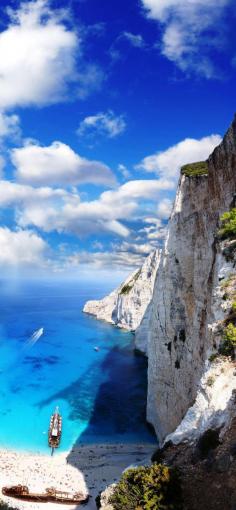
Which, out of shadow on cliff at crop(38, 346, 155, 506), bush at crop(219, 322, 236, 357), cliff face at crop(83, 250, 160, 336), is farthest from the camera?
cliff face at crop(83, 250, 160, 336)

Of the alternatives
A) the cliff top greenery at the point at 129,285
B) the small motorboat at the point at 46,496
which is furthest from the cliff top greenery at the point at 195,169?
the cliff top greenery at the point at 129,285

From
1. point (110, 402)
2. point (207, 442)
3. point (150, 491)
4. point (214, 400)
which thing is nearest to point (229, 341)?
point (214, 400)

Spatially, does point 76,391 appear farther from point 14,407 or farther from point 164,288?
point 164,288

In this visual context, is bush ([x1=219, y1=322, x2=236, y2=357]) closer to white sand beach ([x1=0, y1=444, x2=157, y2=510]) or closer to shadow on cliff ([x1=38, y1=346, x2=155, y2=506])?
white sand beach ([x1=0, y1=444, x2=157, y2=510])

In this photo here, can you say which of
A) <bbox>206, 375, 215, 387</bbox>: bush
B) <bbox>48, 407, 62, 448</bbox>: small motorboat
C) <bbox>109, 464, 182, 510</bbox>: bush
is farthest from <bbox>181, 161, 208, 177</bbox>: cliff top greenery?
<bbox>48, 407, 62, 448</bbox>: small motorboat

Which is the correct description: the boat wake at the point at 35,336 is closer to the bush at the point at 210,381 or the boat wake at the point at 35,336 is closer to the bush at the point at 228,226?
the bush at the point at 228,226

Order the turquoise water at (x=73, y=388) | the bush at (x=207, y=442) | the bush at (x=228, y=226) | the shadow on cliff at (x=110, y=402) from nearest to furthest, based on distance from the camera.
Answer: the bush at (x=207, y=442) < the bush at (x=228, y=226) < the shadow on cliff at (x=110, y=402) < the turquoise water at (x=73, y=388)
